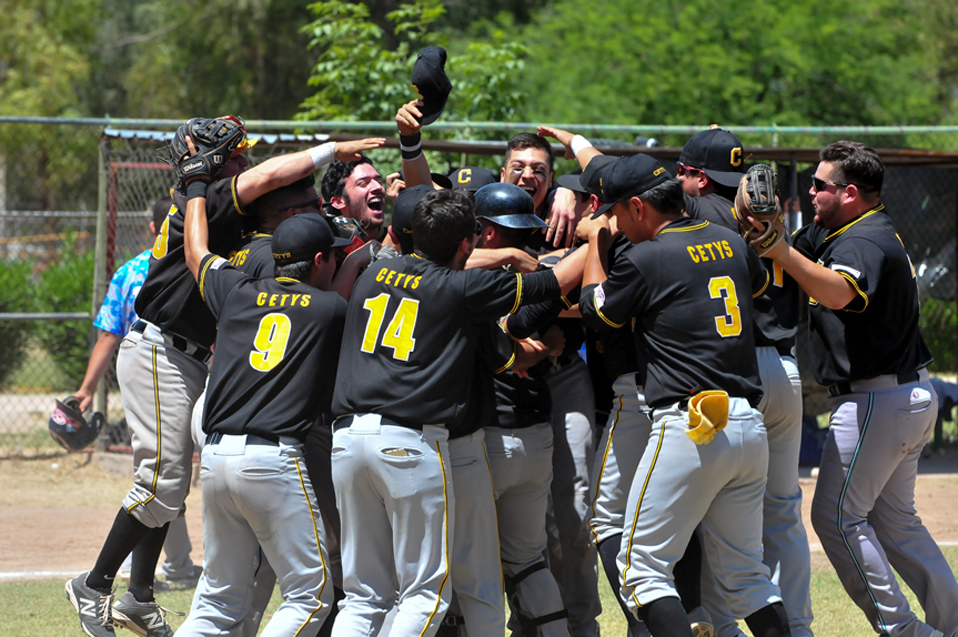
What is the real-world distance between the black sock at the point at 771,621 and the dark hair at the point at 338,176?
110 inches

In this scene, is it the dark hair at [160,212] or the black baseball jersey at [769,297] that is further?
the dark hair at [160,212]

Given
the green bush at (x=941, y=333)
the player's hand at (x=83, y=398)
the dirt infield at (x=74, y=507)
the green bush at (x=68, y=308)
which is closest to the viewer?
the player's hand at (x=83, y=398)

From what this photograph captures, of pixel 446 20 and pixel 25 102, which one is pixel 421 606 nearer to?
pixel 446 20

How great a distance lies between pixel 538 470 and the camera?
4113mm

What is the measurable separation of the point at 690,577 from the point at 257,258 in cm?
223

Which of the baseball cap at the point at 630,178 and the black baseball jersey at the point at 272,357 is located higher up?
the baseball cap at the point at 630,178

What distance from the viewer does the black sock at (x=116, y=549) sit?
4500mm

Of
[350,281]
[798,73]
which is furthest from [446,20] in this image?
[350,281]

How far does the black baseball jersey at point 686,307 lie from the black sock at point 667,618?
730 millimetres

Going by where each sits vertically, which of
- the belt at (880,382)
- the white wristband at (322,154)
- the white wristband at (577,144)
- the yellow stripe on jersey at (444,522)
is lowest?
the yellow stripe on jersey at (444,522)

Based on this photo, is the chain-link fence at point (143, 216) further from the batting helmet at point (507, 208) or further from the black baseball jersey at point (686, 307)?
the black baseball jersey at point (686, 307)

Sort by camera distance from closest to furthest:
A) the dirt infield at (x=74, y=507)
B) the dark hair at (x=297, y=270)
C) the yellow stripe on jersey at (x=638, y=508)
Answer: the yellow stripe on jersey at (x=638, y=508), the dark hair at (x=297, y=270), the dirt infield at (x=74, y=507)

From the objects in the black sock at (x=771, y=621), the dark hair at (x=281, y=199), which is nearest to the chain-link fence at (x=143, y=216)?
the dark hair at (x=281, y=199)

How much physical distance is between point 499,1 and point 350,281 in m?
21.3
